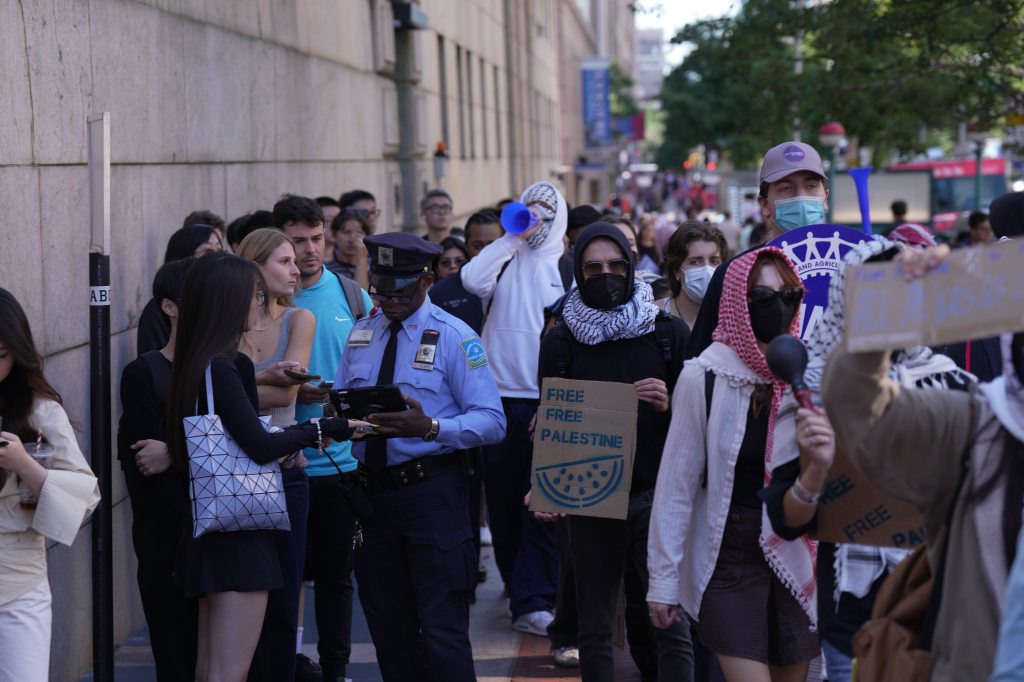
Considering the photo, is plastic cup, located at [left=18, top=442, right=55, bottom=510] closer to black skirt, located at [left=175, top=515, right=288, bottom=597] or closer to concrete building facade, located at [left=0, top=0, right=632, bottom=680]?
black skirt, located at [left=175, top=515, right=288, bottom=597]

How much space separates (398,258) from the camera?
5477mm

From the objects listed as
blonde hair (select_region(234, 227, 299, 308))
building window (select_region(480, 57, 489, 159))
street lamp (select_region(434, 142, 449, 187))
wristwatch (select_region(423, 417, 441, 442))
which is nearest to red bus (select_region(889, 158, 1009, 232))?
→ building window (select_region(480, 57, 489, 159))

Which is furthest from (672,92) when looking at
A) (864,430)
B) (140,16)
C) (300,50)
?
(864,430)

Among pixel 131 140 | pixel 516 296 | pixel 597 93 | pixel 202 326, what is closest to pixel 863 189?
pixel 516 296

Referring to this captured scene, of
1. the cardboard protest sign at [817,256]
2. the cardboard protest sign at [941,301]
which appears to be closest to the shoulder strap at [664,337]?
the cardboard protest sign at [817,256]

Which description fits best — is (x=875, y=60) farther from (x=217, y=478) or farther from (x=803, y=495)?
(x=803, y=495)

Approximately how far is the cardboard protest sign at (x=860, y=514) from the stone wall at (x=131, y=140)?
3.65m

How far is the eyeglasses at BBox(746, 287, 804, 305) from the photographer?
174 inches

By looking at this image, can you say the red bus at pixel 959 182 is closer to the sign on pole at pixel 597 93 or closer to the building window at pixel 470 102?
the building window at pixel 470 102

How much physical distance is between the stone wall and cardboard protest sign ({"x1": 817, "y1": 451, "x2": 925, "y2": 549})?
144 inches

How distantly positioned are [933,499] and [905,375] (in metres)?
0.65

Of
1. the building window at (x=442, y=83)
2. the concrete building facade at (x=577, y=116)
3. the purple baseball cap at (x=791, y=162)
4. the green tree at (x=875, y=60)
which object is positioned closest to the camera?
the purple baseball cap at (x=791, y=162)

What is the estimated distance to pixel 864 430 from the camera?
3.19 m

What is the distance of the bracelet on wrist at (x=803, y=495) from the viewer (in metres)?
3.86
